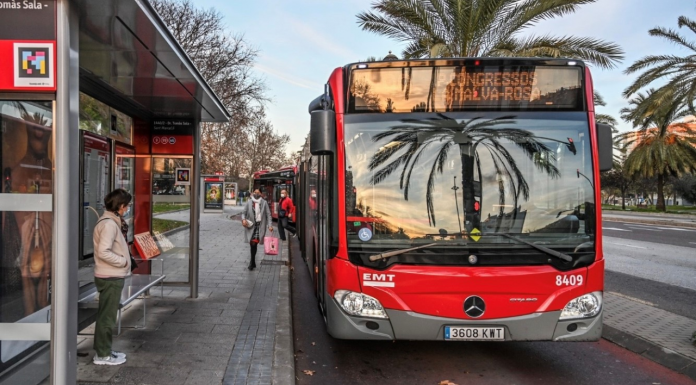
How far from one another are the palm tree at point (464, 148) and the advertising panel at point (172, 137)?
13.0 feet

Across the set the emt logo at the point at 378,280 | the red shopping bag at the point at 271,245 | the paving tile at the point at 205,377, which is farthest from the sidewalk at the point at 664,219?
the paving tile at the point at 205,377

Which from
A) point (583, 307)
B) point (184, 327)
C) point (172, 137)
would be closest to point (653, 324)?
point (583, 307)

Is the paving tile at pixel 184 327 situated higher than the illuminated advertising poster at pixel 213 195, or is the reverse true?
the illuminated advertising poster at pixel 213 195

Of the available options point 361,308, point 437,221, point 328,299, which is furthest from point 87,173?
point 437,221

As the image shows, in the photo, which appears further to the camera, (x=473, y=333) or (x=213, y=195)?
(x=213, y=195)

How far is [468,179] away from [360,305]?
153 centimetres

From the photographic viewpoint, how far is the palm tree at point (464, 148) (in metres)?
4.63

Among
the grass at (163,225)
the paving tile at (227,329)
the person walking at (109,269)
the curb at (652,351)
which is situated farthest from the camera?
the grass at (163,225)

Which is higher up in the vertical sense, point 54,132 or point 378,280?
point 54,132

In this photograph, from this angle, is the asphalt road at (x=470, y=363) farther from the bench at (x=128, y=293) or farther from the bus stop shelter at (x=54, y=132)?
the bus stop shelter at (x=54, y=132)

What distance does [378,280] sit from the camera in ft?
14.7

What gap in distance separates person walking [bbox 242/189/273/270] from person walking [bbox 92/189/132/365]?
19.8ft

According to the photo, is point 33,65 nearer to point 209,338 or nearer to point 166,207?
point 209,338

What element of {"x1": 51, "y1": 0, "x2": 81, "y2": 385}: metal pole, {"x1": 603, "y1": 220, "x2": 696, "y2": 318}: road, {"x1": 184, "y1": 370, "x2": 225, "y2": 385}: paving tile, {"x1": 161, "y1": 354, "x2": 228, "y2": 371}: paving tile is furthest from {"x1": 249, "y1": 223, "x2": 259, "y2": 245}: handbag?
{"x1": 51, "y1": 0, "x2": 81, "y2": 385}: metal pole
